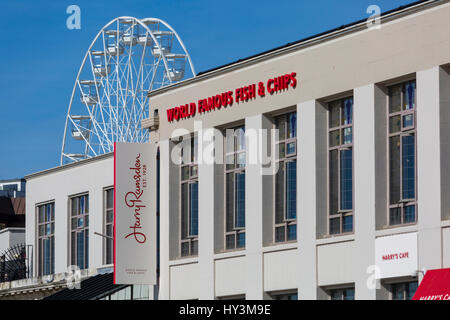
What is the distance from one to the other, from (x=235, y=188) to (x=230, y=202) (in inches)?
25.1

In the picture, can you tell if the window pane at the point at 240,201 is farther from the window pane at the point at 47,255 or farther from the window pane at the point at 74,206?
the window pane at the point at 47,255

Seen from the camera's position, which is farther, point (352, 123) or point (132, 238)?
point (132, 238)

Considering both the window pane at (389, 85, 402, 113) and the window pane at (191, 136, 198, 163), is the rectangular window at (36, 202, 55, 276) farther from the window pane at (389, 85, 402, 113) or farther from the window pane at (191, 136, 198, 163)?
the window pane at (389, 85, 402, 113)

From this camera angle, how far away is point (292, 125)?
40.3m

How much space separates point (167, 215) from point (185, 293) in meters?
3.28

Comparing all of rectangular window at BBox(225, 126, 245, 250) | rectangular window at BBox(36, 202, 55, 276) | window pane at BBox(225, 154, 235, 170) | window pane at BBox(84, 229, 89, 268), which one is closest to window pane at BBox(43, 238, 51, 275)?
rectangular window at BBox(36, 202, 55, 276)

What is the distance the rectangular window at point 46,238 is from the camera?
58.5m

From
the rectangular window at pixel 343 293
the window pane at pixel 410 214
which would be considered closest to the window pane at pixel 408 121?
the window pane at pixel 410 214

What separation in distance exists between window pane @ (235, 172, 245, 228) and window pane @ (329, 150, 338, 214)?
5039 mm

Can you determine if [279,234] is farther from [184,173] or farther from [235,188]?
[184,173]

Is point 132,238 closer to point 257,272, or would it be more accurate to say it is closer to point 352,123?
point 257,272
